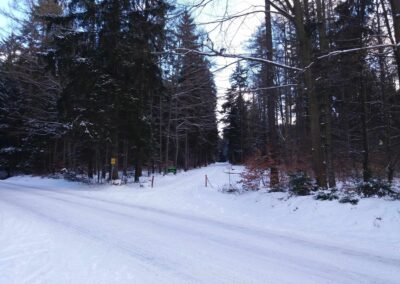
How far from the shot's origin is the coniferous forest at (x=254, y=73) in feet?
44.6

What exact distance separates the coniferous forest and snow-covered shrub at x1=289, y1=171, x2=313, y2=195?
38 cm

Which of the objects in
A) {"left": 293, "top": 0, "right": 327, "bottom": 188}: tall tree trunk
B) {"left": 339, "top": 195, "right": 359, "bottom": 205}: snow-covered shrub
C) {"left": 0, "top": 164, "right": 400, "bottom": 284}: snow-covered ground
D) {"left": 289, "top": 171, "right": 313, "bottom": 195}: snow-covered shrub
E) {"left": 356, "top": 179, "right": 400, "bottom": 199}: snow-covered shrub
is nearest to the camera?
{"left": 0, "top": 164, "right": 400, "bottom": 284}: snow-covered ground

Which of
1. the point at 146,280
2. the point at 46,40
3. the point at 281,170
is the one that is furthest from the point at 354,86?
the point at 46,40

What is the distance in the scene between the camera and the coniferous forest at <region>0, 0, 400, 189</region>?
13586 mm

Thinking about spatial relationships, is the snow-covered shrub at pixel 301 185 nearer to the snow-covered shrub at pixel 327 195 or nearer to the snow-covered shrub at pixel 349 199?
the snow-covered shrub at pixel 327 195

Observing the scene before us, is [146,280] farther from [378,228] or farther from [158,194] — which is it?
[158,194]

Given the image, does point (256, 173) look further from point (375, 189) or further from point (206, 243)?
point (206, 243)

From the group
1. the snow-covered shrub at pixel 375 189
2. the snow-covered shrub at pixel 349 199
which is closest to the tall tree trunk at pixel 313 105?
the snow-covered shrub at pixel 375 189

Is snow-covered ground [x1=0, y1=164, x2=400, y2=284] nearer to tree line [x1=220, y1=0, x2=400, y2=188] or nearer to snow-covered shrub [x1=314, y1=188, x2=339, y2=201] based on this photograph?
snow-covered shrub [x1=314, y1=188, x2=339, y2=201]

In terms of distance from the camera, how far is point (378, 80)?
20094 mm

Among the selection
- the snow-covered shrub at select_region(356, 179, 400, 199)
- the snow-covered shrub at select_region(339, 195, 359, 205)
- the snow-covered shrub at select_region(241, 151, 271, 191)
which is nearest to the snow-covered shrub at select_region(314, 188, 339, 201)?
the snow-covered shrub at select_region(339, 195, 359, 205)

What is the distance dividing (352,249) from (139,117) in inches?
678

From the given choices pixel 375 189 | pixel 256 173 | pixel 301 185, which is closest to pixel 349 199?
pixel 375 189

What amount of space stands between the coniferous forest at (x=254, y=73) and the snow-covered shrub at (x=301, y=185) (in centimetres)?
38
